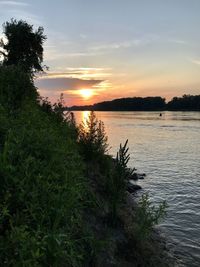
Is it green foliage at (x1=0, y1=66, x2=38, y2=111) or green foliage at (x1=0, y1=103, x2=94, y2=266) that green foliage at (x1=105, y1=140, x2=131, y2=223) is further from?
green foliage at (x1=0, y1=66, x2=38, y2=111)

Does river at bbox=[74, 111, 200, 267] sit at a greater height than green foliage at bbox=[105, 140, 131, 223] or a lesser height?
lesser

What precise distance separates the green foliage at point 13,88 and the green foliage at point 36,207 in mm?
3657

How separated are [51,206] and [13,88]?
6.94 metres

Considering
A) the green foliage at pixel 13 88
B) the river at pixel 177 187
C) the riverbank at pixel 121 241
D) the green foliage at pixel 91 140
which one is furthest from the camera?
the river at pixel 177 187

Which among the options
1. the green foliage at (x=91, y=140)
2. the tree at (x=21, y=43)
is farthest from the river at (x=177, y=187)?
the tree at (x=21, y=43)

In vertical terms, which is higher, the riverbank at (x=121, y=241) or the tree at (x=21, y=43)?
the tree at (x=21, y=43)

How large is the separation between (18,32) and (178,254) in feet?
120

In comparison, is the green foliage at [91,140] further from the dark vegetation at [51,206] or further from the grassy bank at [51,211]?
the grassy bank at [51,211]

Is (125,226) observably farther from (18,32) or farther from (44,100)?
(18,32)

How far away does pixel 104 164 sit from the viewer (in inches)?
575

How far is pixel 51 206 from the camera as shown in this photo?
21.0 feet

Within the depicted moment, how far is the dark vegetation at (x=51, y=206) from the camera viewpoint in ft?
18.7

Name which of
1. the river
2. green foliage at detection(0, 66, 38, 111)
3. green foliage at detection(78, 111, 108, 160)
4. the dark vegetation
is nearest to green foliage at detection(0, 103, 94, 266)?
the dark vegetation

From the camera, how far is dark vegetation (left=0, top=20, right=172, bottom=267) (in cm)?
571
